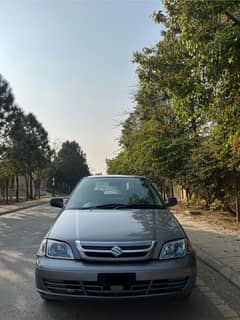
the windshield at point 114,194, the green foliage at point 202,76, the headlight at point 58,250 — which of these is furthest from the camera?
the windshield at point 114,194

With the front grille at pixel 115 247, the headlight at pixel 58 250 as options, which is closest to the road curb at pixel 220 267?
the front grille at pixel 115 247

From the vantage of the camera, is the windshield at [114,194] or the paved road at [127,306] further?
the windshield at [114,194]

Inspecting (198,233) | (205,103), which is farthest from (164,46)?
(198,233)

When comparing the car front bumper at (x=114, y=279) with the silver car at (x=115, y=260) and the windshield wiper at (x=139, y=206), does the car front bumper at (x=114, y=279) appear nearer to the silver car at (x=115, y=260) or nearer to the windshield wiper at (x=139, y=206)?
the silver car at (x=115, y=260)

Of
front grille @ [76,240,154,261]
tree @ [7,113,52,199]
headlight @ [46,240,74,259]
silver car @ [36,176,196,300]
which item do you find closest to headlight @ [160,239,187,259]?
silver car @ [36,176,196,300]

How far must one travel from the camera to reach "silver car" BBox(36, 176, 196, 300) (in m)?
4.20

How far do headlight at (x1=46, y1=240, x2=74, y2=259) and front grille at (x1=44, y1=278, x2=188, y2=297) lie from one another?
277 millimetres

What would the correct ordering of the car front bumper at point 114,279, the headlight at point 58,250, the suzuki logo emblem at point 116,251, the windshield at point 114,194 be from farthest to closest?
1. the windshield at point 114,194
2. the headlight at point 58,250
3. the suzuki logo emblem at point 116,251
4. the car front bumper at point 114,279

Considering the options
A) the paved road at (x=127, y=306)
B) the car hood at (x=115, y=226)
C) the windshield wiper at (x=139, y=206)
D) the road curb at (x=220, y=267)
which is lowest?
the paved road at (x=127, y=306)

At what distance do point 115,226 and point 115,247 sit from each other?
17.4 inches

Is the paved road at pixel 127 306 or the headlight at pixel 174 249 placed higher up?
the headlight at pixel 174 249

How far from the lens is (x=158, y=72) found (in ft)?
29.6

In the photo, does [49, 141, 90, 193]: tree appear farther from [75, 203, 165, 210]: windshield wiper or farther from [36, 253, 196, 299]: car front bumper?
[36, 253, 196, 299]: car front bumper

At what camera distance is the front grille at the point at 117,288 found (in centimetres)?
419
